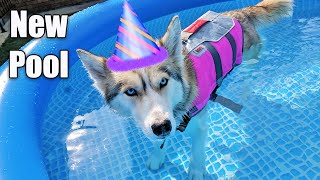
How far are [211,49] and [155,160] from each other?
108 centimetres

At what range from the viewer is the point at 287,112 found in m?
3.45

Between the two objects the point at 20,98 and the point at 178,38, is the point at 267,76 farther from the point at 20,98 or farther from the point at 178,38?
the point at 20,98

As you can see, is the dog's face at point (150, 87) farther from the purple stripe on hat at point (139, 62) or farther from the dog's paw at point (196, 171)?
the dog's paw at point (196, 171)

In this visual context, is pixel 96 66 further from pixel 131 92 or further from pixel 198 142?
pixel 198 142

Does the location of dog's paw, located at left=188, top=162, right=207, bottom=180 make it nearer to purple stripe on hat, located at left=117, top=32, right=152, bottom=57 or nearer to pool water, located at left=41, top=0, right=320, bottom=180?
pool water, located at left=41, top=0, right=320, bottom=180

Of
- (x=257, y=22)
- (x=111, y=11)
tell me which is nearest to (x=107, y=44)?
(x=111, y=11)

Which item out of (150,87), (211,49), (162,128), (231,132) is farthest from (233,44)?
(162,128)

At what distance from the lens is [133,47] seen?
220cm

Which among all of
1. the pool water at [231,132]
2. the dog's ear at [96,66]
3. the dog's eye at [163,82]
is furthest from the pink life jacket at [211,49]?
the dog's ear at [96,66]

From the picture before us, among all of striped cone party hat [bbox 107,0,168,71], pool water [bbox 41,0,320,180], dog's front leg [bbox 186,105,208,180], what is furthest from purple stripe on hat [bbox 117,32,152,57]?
pool water [bbox 41,0,320,180]

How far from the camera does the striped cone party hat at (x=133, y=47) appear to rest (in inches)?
85.9

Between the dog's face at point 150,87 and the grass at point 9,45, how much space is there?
3.33 meters

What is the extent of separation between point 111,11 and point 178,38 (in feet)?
8.34

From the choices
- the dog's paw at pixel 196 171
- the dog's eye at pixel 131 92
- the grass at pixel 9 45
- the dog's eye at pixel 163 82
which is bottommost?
the grass at pixel 9 45
